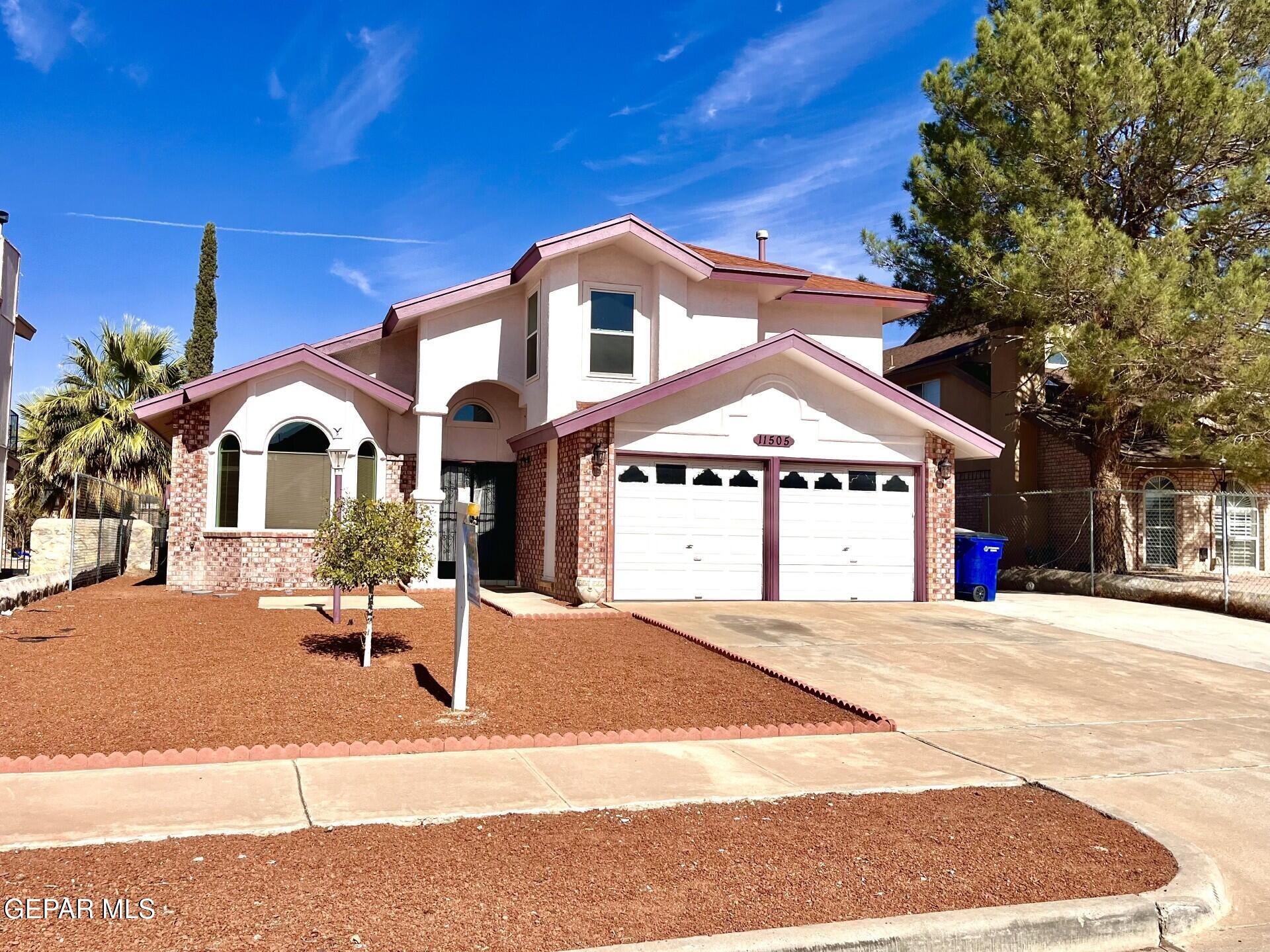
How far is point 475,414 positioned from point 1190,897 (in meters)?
16.7

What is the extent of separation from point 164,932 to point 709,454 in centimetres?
1264

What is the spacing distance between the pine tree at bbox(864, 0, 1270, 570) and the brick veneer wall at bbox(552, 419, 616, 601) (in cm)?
946

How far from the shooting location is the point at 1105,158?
20594 millimetres

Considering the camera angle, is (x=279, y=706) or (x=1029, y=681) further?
(x=1029, y=681)

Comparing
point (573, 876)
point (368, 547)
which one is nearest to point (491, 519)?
point (368, 547)

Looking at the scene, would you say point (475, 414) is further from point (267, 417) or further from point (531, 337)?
point (267, 417)

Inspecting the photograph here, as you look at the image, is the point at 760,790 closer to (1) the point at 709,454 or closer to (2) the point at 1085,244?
(1) the point at 709,454

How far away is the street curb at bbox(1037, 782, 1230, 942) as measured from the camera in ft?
14.4

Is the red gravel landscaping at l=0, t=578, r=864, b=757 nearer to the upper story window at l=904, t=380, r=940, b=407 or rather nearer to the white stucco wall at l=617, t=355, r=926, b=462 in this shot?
the white stucco wall at l=617, t=355, r=926, b=462

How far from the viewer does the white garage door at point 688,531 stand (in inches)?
612

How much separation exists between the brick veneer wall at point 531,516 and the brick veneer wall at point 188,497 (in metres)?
5.68

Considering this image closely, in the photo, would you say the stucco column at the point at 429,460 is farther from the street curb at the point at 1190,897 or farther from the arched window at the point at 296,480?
the street curb at the point at 1190,897

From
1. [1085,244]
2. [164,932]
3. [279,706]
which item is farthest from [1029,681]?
[1085,244]

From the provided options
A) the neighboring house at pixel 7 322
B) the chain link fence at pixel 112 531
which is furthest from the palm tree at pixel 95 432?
the neighboring house at pixel 7 322
